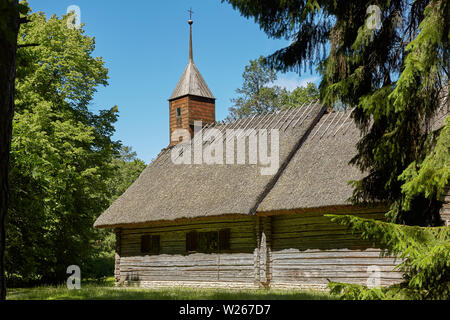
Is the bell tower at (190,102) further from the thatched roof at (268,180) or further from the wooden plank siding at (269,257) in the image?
the wooden plank siding at (269,257)

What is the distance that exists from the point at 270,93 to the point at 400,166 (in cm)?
3534

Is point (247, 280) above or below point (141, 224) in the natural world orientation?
below

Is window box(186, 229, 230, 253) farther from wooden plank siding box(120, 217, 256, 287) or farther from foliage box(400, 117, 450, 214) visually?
foliage box(400, 117, 450, 214)

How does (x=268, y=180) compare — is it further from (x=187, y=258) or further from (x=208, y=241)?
(x=187, y=258)

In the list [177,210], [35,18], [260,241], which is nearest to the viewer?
[260,241]

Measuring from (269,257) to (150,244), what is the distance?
19.3 feet

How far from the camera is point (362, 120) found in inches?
395

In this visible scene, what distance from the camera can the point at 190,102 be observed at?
26.5 m

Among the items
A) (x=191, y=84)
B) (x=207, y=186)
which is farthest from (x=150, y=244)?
(x=191, y=84)

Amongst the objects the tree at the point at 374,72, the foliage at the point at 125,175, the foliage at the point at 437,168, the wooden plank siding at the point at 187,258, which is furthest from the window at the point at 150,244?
the foliage at the point at 125,175

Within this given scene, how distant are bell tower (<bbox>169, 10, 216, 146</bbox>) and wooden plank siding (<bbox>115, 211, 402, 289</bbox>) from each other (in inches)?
277
